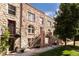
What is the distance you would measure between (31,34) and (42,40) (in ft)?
2.16

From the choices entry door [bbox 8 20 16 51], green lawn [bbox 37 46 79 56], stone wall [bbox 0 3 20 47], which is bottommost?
green lawn [bbox 37 46 79 56]

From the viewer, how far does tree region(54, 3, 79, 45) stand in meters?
7.59

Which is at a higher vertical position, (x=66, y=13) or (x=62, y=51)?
(x=66, y=13)

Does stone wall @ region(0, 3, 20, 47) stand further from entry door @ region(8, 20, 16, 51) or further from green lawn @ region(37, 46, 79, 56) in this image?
green lawn @ region(37, 46, 79, 56)

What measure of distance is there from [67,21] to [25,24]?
1971 millimetres

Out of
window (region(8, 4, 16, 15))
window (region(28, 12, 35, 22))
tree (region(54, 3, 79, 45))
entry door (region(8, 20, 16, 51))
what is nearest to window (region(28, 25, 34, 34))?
window (region(28, 12, 35, 22))

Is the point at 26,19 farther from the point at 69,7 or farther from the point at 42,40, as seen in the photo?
the point at 69,7

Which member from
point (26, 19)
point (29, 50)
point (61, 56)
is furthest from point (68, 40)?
point (26, 19)

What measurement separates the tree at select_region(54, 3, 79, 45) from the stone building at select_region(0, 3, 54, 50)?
1.19 ft

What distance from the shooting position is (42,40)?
855 centimetres

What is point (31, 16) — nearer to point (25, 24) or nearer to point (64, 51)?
point (25, 24)

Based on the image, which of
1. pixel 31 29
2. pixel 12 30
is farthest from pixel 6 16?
pixel 31 29

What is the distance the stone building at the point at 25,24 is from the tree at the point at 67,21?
362 mm

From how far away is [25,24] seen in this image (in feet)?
29.1
